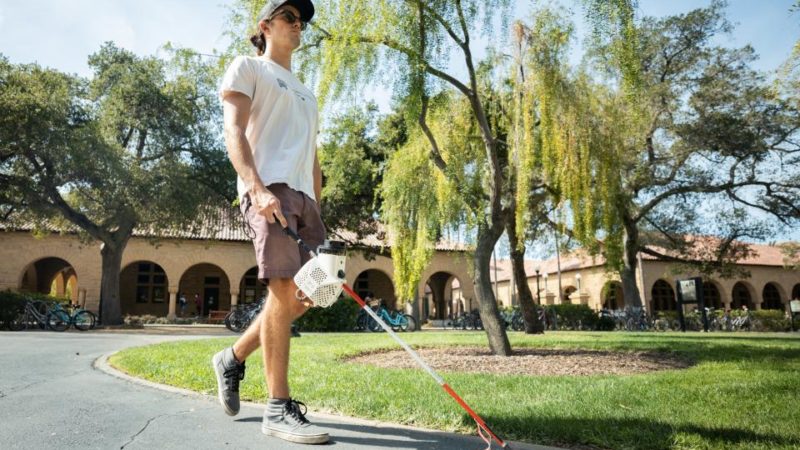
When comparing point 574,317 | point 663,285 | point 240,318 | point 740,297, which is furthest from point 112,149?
point 740,297

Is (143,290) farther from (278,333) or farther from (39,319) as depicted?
(278,333)

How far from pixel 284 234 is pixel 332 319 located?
19335mm

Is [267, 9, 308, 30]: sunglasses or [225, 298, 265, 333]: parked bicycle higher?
[267, 9, 308, 30]: sunglasses

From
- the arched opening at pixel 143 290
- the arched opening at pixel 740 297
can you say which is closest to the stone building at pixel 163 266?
the arched opening at pixel 143 290

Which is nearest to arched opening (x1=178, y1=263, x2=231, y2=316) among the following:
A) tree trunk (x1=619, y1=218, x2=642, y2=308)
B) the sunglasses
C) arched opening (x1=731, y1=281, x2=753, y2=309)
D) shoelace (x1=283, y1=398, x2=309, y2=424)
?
tree trunk (x1=619, y1=218, x2=642, y2=308)

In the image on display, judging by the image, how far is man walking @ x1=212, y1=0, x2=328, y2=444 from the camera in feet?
8.84

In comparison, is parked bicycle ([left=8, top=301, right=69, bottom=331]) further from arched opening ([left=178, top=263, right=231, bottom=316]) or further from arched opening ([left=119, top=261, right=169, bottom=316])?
arched opening ([left=178, top=263, right=231, bottom=316])

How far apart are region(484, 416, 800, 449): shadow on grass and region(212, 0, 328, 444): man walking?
1.24 meters

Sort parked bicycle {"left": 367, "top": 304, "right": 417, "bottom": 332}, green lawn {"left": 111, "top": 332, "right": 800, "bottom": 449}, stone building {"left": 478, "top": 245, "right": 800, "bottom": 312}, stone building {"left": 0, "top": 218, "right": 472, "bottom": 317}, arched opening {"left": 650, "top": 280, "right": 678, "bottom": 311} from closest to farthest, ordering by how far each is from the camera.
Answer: green lawn {"left": 111, "top": 332, "right": 800, "bottom": 449}, parked bicycle {"left": 367, "top": 304, "right": 417, "bottom": 332}, stone building {"left": 0, "top": 218, "right": 472, "bottom": 317}, stone building {"left": 478, "top": 245, "right": 800, "bottom": 312}, arched opening {"left": 650, "top": 280, "right": 678, "bottom": 311}

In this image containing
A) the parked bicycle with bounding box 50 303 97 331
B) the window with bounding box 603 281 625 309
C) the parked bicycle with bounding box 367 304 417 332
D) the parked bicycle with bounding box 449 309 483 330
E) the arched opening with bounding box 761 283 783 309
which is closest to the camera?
Answer: the parked bicycle with bounding box 50 303 97 331

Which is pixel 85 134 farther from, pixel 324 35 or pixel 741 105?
pixel 741 105

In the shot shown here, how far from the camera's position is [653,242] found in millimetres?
23875

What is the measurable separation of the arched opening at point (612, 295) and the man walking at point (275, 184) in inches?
1452

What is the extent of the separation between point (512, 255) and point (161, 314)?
2393cm
